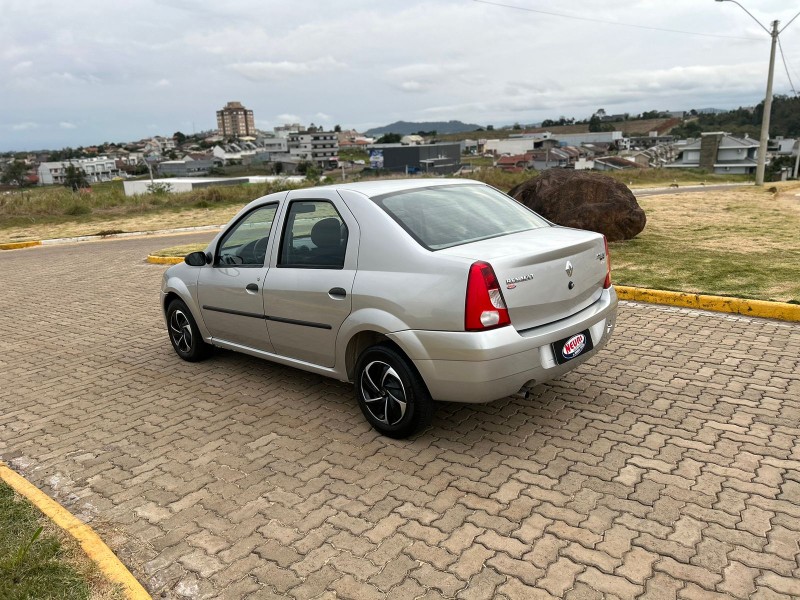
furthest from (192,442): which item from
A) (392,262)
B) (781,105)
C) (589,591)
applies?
(781,105)

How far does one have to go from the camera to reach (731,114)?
120m

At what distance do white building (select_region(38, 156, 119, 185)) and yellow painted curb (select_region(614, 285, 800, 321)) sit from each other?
368ft

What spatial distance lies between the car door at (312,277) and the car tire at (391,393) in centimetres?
37

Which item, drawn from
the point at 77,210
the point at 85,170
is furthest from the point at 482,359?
the point at 85,170

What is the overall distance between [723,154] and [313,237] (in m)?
84.4

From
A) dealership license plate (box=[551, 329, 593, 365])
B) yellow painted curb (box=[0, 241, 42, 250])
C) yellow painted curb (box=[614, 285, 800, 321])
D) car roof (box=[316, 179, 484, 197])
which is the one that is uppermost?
car roof (box=[316, 179, 484, 197])

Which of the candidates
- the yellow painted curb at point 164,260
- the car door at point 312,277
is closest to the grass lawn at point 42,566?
the car door at point 312,277

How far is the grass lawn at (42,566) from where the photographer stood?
109 inches

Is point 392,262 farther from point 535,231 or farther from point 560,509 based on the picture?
point 560,509

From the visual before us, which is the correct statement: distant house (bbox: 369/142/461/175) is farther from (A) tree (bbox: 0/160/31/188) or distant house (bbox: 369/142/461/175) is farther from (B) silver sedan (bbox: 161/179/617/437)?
(B) silver sedan (bbox: 161/179/617/437)

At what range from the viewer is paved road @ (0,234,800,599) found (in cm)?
287

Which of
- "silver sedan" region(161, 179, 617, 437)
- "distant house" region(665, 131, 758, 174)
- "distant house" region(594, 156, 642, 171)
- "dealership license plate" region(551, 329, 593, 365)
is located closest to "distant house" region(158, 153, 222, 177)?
"distant house" region(594, 156, 642, 171)

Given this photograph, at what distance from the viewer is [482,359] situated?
3.61 meters

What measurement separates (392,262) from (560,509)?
1.82 m
